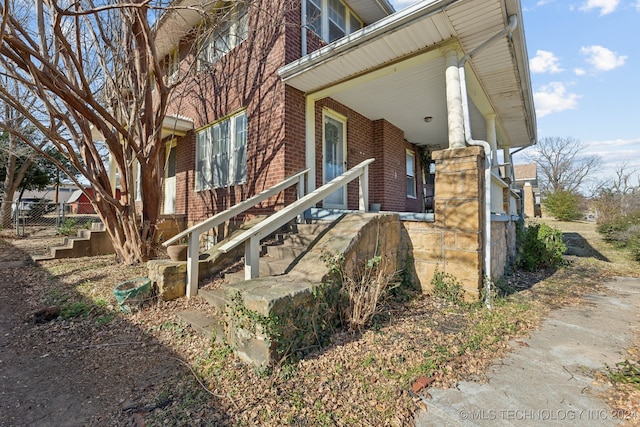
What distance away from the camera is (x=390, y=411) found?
1.94 m

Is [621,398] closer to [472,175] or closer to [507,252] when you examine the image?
[472,175]

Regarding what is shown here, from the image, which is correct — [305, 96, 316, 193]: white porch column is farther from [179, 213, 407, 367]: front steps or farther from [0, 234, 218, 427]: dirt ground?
[0, 234, 218, 427]: dirt ground

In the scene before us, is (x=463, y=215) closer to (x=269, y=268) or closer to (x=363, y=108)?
(x=269, y=268)

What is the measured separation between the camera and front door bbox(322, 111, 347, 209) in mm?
6262

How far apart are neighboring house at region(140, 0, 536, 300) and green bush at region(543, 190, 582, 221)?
13.2 m

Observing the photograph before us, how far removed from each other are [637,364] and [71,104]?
742cm

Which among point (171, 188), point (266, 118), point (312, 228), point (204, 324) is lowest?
point (204, 324)

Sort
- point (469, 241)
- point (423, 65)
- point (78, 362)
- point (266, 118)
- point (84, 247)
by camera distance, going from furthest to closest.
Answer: point (84, 247) < point (266, 118) < point (423, 65) < point (469, 241) < point (78, 362)

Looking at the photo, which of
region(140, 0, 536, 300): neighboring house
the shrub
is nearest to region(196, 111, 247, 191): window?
region(140, 0, 536, 300): neighboring house

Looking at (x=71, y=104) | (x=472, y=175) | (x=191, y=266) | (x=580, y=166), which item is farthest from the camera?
(x=580, y=166)

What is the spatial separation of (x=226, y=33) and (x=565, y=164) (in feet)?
135

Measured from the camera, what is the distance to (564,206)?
59.7 feet

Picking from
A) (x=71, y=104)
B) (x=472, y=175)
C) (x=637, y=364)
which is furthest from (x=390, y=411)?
(x=71, y=104)

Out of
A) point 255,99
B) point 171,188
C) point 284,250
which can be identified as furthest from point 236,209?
point 171,188
